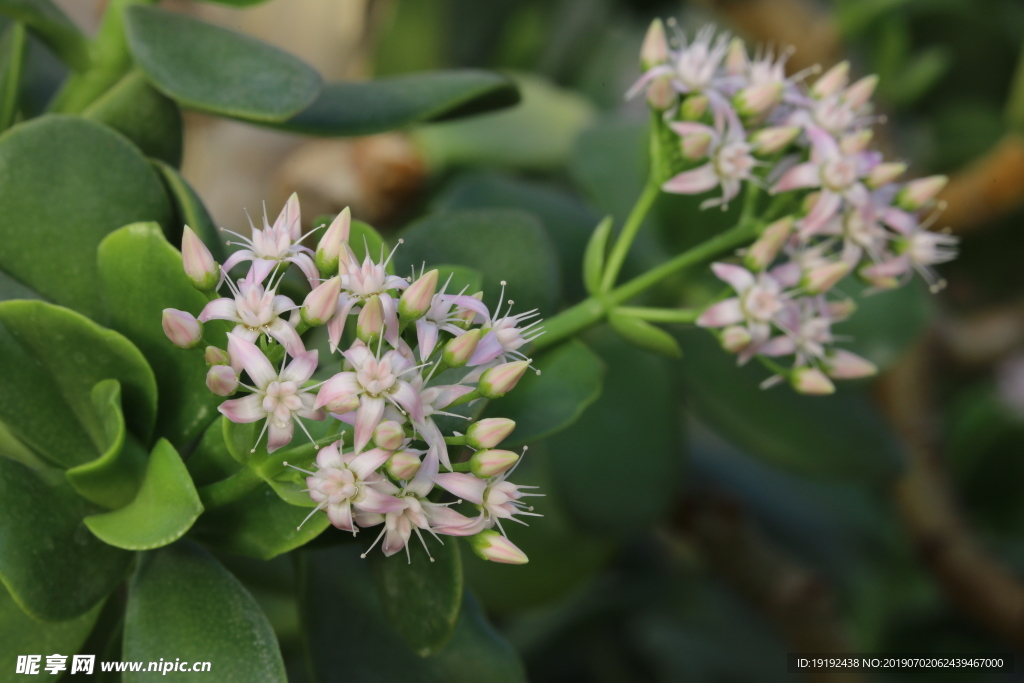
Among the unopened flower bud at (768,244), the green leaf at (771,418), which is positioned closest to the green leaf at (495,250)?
the unopened flower bud at (768,244)

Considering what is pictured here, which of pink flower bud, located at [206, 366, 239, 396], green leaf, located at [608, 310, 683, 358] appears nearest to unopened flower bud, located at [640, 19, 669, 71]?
green leaf, located at [608, 310, 683, 358]

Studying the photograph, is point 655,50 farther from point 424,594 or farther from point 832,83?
point 424,594

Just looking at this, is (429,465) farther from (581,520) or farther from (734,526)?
(734,526)

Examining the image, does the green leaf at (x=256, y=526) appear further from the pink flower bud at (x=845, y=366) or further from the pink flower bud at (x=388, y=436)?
the pink flower bud at (x=845, y=366)

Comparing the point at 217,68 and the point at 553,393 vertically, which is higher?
the point at 217,68

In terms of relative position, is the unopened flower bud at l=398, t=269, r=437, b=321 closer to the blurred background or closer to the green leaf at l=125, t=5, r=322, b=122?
the green leaf at l=125, t=5, r=322, b=122

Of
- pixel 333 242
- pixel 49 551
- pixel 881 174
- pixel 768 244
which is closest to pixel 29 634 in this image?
pixel 49 551

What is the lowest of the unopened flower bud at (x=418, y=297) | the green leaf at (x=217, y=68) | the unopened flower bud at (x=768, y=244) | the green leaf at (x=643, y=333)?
the green leaf at (x=643, y=333)

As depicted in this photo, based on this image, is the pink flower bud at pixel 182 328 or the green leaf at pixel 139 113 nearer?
the pink flower bud at pixel 182 328
